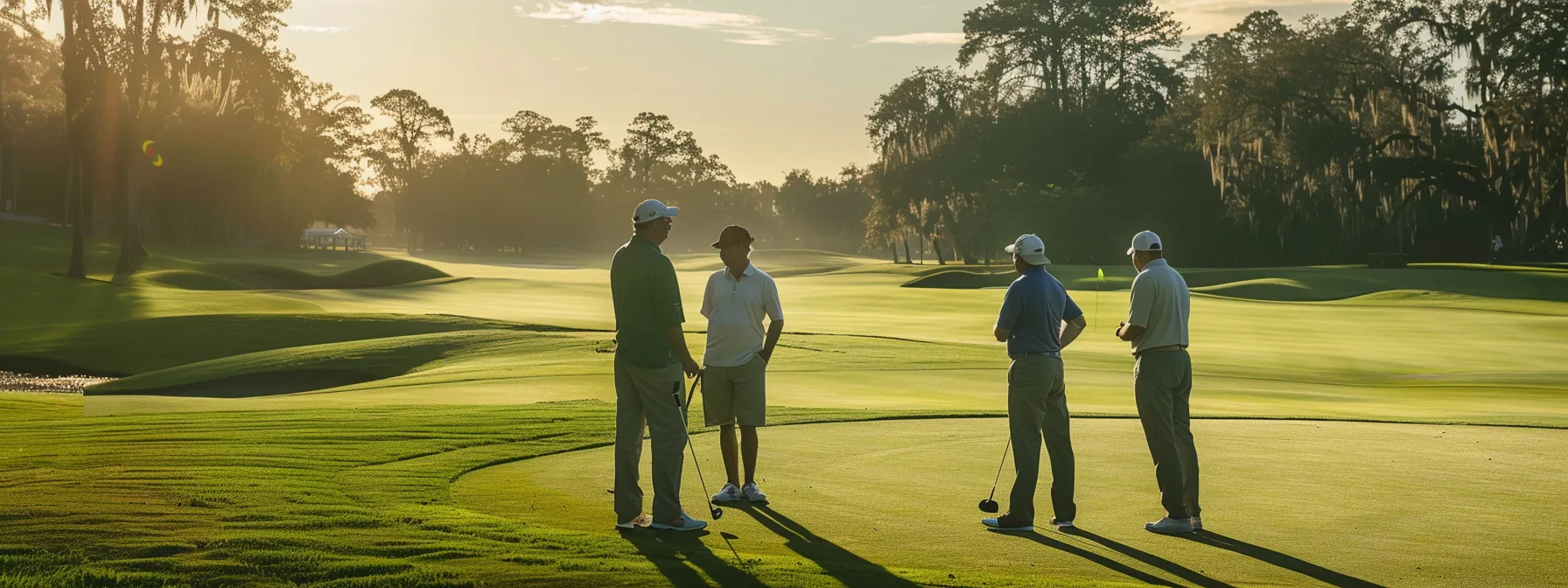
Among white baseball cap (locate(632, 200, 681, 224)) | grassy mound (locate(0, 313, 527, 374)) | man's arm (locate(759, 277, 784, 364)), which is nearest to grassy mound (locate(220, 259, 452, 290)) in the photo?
grassy mound (locate(0, 313, 527, 374))

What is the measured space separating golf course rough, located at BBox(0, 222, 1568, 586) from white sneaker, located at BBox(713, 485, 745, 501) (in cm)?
44

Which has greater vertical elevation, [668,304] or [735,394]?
[668,304]

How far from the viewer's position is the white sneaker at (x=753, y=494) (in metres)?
9.77

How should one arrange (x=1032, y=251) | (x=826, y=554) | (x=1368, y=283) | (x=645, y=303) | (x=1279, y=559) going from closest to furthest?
1. (x=826, y=554)
2. (x=1279, y=559)
3. (x=645, y=303)
4. (x=1032, y=251)
5. (x=1368, y=283)

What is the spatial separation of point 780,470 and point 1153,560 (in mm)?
4097

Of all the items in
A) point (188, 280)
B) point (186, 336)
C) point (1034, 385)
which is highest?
point (1034, 385)

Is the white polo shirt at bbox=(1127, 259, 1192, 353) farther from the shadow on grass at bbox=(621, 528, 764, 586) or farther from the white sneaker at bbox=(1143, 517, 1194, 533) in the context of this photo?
the shadow on grass at bbox=(621, 528, 764, 586)

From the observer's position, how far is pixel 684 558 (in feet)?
25.0

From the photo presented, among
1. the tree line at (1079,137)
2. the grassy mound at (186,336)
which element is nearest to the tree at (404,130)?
the tree line at (1079,137)

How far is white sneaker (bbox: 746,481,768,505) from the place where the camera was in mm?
9773

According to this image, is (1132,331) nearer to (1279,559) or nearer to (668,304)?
(1279,559)

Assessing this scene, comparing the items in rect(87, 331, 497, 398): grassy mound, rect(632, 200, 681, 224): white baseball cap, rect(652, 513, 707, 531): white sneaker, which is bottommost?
rect(87, 331, 497, 398): grassy mound

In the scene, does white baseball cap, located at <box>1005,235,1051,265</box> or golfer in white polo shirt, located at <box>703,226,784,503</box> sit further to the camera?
golfer in white polo shirt, located at <box>703,226,784,503</box>


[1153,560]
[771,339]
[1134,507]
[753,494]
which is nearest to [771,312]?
[771,339]
